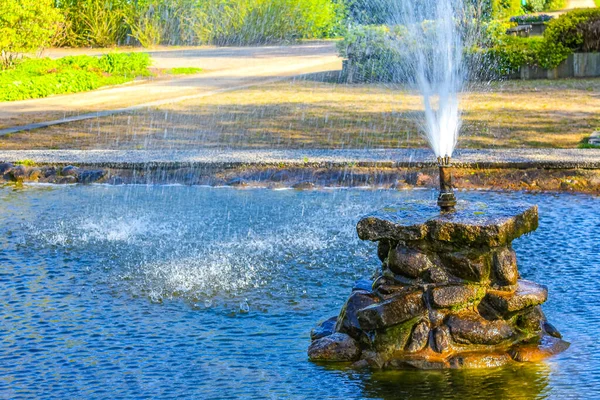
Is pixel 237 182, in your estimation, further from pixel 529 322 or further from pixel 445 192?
pixel 529 322

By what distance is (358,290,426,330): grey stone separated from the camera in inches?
245

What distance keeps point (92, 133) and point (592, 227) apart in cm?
982

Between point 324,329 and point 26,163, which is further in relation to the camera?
point 26,163

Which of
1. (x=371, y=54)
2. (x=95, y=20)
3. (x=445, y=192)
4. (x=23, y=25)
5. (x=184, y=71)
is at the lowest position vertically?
(x=184, y=71)

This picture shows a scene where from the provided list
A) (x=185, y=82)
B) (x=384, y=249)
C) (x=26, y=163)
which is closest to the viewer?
(x=384, y=249)

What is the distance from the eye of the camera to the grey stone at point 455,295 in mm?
6250

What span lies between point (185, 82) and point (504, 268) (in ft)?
64.1

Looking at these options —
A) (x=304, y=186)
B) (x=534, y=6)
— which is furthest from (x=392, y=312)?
(x=534, y=6)

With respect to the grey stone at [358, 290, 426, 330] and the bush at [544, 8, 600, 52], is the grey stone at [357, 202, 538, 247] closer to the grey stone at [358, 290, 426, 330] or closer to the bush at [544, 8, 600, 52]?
the grey stone at [358, 290, 426, 330]

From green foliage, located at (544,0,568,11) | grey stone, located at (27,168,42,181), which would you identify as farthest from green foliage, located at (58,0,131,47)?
grey stone, located at (27,168,42,181)

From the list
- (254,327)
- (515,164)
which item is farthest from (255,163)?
(254,327)

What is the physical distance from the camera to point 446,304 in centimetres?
625

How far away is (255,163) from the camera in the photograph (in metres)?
12.7

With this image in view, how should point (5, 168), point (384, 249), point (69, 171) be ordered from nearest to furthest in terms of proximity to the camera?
point (384, 249) → point (69, 171) → point (5, 168)
